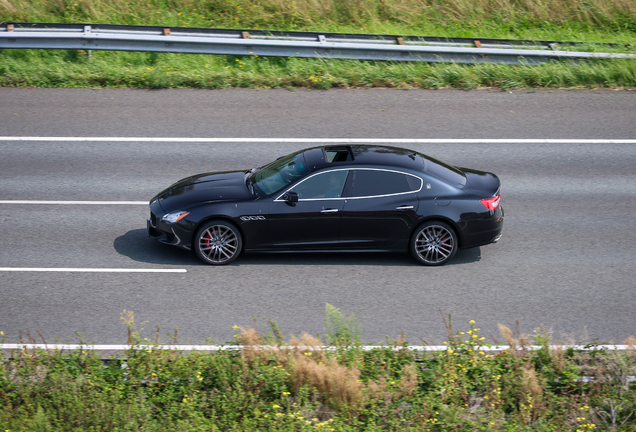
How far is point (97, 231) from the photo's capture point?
1035 centimetres

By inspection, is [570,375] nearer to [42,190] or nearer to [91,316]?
[91,316]

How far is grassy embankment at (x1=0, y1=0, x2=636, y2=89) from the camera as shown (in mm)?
15664

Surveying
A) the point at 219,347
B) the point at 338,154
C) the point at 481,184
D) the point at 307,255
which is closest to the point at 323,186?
the point at 338,154

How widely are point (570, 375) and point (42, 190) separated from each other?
9.10 metres

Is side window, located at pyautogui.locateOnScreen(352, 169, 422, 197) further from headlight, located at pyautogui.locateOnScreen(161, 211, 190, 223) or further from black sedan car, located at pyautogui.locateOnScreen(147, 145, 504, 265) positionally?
headlight, located at pyautogui.locateOnScreen(161, 211, 190, 223)

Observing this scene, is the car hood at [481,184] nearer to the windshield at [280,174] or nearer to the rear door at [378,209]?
the rear door at [378,209]

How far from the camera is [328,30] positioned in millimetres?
18766

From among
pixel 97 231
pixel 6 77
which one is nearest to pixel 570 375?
pixel 97 231

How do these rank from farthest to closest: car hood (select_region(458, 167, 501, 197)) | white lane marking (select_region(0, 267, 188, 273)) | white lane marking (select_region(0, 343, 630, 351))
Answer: car hood (select_region(458, 167, 501, 197)) < white lane marking (select_region(0, 267, 188, 273)) < white lane marking (select_region(0, 343, 630, 351))

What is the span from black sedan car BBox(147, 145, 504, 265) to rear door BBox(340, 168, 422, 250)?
1cm

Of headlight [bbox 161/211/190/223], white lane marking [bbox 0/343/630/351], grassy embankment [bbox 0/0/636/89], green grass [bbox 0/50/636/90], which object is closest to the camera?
white lane marking [bbox 0/343/630/351]

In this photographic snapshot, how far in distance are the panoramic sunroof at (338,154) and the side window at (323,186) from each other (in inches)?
12.5

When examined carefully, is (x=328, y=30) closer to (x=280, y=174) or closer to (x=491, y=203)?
(x=280, y=174)

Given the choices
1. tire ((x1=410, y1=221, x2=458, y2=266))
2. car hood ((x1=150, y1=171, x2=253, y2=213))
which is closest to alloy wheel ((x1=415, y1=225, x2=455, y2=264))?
tire ((x1=410, y1=221, x2=458, y2=266))
